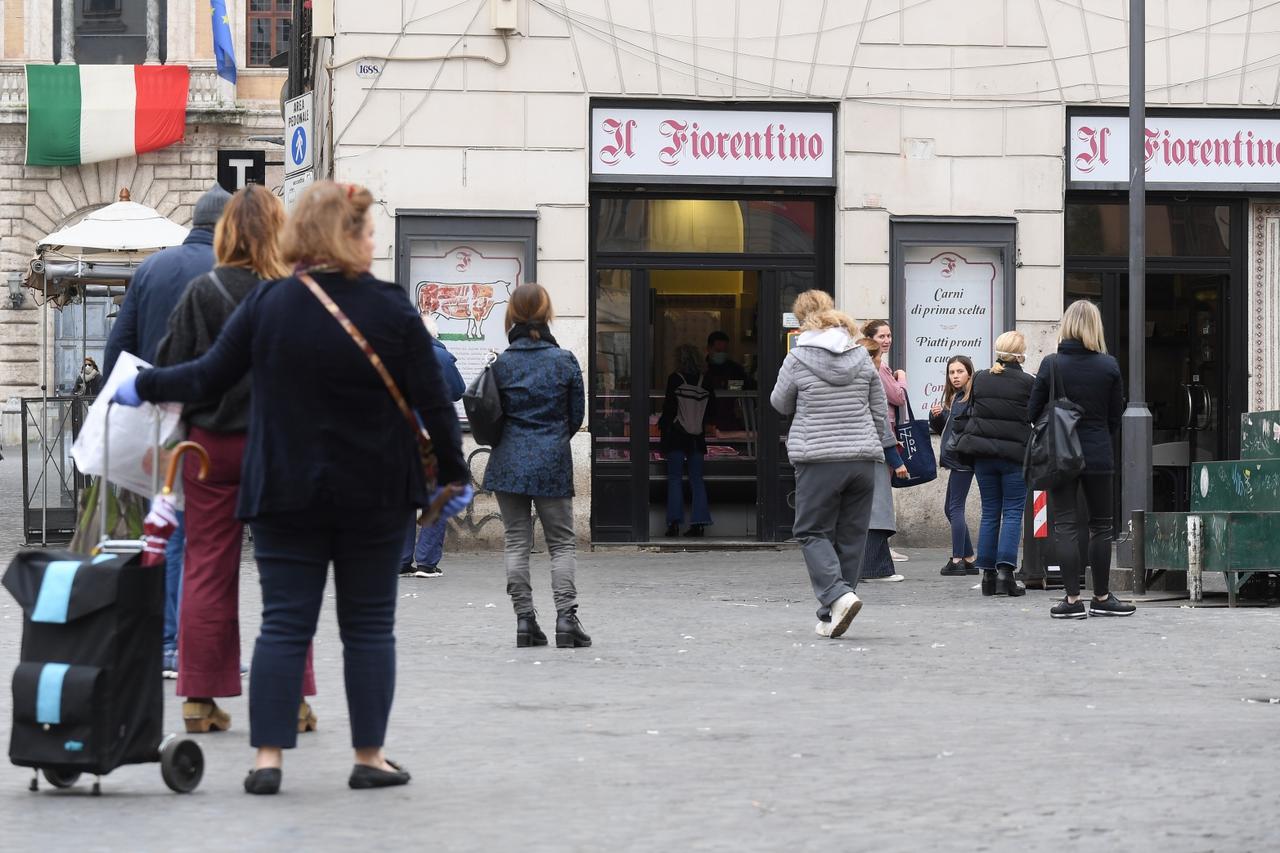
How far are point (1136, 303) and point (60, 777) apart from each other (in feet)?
30.4

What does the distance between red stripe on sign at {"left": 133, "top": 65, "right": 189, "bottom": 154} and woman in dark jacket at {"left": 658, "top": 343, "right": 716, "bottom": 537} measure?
988 inches

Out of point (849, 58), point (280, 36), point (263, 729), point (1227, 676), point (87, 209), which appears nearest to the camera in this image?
point (263, 729)

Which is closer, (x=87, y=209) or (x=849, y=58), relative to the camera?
(x=849, y=58)

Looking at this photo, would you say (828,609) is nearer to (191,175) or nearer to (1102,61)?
(1102,61)

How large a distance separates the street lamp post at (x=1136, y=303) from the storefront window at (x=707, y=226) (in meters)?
3.50

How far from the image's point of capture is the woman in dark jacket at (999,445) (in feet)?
41.4

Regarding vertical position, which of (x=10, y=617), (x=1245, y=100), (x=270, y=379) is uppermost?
(x=1245, y=100)

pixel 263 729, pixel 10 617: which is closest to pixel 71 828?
pixel 263 729

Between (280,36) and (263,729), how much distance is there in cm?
3820

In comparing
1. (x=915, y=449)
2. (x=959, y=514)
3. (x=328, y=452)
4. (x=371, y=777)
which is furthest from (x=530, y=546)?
(x=959, y=514)

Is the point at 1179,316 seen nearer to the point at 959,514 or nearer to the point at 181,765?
A: the point at 959,514

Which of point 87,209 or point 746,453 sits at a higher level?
point 87,209

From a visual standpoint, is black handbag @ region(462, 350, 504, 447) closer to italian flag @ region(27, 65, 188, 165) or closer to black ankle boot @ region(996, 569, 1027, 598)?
black ankle boot @ region(996, 569, 1027, 598)

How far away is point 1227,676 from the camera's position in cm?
863
